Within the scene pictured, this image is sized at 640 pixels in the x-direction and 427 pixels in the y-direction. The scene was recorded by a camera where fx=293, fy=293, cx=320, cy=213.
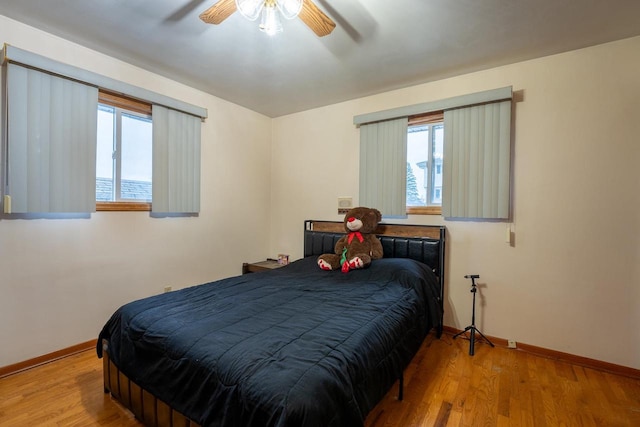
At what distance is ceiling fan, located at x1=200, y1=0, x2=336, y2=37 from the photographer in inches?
63.7

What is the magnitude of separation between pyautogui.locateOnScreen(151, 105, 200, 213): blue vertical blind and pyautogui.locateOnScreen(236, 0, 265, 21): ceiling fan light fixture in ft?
5.42

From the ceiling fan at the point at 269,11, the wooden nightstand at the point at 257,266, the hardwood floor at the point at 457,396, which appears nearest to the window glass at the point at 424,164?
the hardwood floor at the point at 457,396

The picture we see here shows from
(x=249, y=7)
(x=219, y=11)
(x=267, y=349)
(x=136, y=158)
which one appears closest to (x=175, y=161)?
(x=136, y=158)

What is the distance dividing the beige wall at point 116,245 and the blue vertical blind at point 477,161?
2.42 meters

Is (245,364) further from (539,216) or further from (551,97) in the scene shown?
(551,97)

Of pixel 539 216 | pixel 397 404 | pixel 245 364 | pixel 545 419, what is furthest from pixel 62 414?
pixel 539 216

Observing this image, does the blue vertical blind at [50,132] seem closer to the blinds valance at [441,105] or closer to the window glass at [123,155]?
the window glass at [123,155]

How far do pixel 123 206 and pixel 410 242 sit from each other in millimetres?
2730

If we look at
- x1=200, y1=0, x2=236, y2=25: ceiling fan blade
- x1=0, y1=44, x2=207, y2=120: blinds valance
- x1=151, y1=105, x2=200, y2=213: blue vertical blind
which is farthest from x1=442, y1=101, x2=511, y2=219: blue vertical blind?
x1=0, y1=44, x2=207, y2=120: blinds valance

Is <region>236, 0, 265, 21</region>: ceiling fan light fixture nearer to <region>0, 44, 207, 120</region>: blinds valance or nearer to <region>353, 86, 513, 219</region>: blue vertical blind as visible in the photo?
<region>0, 44, 207, 120</region>: blinds valance

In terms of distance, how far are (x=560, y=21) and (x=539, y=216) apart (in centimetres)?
145

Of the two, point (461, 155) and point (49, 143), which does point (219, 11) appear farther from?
point (461, 155)

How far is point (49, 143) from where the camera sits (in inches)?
87.4

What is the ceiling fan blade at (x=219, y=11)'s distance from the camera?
5.37ft
